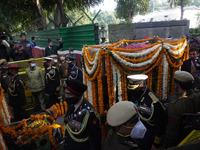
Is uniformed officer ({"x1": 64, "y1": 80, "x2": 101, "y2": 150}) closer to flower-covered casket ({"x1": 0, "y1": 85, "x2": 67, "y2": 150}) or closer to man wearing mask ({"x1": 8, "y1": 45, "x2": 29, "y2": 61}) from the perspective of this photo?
flower-covered casket ({"x1": 0, "y1": 85, "x2": 67, "y2": 150})

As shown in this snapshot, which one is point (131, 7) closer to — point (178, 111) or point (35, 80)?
point (35, 80)

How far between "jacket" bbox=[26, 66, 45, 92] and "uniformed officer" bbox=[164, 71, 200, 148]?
5230 millimetres

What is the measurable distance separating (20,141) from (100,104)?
2171 millimetres

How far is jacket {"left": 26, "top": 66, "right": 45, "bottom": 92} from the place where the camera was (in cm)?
640

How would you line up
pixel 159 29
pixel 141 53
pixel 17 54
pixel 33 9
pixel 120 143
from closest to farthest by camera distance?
pixel 120 143 → pixel 141 53 → pixel 17 54 → pixel 159 29 → pixel 33 9

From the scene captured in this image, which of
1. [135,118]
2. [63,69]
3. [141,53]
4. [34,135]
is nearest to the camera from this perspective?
[135,118]

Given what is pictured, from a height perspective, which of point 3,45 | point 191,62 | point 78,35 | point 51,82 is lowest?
point 51,82

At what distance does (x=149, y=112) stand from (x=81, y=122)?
1.24 m

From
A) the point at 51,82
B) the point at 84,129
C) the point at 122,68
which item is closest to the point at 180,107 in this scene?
the point at 84,129

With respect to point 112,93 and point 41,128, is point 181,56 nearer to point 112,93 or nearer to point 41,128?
point 112,93

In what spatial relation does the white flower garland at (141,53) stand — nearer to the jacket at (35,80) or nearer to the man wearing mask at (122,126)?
the man wearing mask at (122,126)

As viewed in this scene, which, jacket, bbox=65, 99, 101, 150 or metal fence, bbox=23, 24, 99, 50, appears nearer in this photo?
jacket, bbox=65, 99, 101, 150

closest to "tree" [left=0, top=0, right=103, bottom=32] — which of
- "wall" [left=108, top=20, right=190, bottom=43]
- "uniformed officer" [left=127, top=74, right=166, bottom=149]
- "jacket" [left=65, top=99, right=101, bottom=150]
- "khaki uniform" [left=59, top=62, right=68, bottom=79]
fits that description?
"wall" [left=108, top=20, right=190, bottom=43]

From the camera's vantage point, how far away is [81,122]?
8.21 ft
